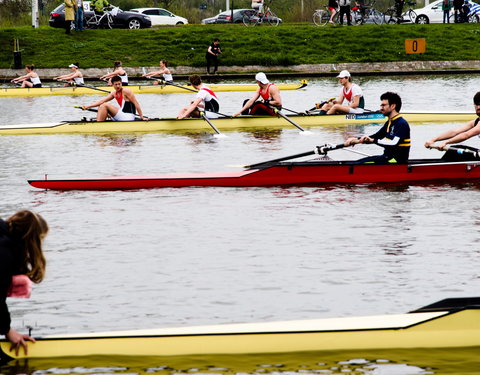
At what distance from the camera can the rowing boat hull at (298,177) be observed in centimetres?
1468

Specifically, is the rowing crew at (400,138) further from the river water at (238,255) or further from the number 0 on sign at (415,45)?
the number 0 on sign at (415,45)

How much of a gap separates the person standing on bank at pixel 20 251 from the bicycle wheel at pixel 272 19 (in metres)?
46.1

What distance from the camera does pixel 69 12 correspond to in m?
44.9

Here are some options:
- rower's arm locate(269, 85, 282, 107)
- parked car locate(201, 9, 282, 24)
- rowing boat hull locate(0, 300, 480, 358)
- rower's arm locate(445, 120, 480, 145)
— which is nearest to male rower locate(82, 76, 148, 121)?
rower's arm locate(269, 85, 282, 107)

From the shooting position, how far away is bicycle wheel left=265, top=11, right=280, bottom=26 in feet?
170

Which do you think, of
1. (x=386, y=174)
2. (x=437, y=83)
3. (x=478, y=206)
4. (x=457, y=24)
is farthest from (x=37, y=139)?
(x=457, y=24)

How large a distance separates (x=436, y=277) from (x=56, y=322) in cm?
397

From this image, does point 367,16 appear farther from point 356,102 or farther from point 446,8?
point 356,102

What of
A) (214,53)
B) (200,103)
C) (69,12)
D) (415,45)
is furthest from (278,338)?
(69,12)

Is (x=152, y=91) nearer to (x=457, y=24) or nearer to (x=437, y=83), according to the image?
(x=437, y=83)

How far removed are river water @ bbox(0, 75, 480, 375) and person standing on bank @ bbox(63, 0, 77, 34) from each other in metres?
27.1

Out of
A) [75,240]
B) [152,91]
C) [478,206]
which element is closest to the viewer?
[75,240]

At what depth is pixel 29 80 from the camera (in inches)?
1369

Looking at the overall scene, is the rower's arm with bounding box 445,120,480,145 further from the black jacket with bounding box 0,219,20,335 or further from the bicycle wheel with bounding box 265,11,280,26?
the bicycle wheel with bounding box 265,11,280,26
